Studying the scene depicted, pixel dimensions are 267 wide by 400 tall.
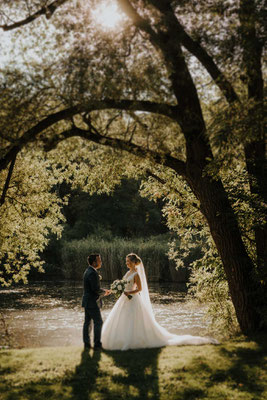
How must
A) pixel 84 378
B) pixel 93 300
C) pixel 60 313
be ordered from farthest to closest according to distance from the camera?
1. pixel 60 313
2. pixel 93 300
3. pixel 84 378

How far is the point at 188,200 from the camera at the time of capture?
1159 centimetres

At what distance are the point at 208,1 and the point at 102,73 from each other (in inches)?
89.8

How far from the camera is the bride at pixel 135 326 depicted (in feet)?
29.0

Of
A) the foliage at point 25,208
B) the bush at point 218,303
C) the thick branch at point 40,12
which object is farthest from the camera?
the foliage at point 25,208

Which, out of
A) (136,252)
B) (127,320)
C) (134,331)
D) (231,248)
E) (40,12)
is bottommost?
(134,331)

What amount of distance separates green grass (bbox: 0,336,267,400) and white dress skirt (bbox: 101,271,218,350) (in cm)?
59

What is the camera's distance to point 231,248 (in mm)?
8984

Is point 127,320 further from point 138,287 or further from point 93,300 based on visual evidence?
point 93,300

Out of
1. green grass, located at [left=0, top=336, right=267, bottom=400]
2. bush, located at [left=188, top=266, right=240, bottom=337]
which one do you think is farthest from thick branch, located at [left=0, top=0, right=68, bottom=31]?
bush, located at [left=188, top=266, right=240, bottom=337]

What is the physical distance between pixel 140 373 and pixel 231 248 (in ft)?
11.2

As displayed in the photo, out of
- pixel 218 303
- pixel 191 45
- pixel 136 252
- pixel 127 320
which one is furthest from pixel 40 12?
pixel 136 252

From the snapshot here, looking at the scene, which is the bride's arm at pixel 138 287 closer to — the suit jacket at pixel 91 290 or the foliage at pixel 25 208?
the suit jacket at pixel 91 290

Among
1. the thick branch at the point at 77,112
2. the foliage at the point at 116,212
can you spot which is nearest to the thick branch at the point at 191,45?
the thick branch at the point at 77,112

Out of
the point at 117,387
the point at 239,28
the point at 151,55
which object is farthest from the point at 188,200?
the point at 117,387
